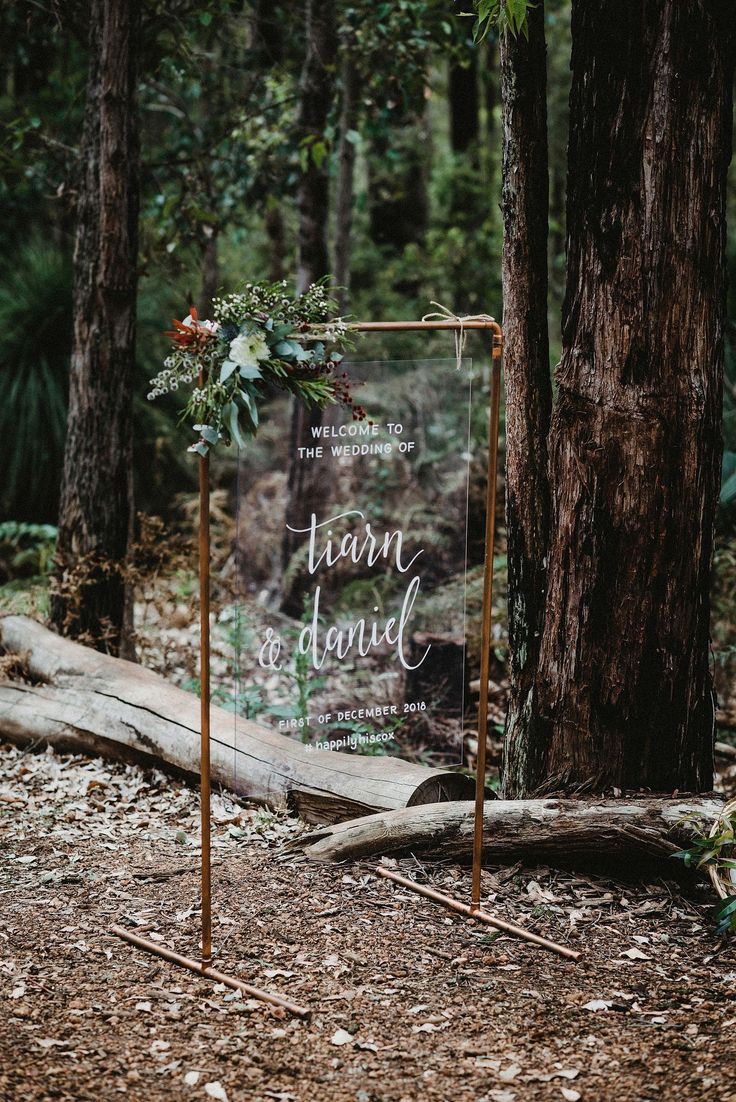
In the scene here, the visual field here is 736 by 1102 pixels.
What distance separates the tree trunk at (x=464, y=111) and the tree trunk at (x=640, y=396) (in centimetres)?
1018

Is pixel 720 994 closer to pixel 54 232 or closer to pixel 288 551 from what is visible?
pixel 288 551

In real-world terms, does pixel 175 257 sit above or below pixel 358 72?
below

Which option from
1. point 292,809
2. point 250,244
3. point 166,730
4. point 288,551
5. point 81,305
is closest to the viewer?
point 292,809

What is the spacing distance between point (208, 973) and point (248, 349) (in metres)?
1.90

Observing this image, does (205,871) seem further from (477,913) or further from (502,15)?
(502,15)

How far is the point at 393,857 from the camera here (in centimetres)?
387

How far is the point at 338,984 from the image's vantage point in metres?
3.07

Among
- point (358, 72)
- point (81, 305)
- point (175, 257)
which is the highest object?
point (358, 72)

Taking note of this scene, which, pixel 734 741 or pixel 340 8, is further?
pixel 340 8

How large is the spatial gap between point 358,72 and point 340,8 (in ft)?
3.71

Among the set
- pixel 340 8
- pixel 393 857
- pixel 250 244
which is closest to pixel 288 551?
pixel 393 857

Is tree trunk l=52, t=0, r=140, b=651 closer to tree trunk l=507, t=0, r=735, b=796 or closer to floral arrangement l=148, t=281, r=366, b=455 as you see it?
floral arrangement l=148, t=281, r=366, b=455

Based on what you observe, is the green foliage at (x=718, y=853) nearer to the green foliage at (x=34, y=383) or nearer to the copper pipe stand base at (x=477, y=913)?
the copper pipe stand base at (x=477, y=913)

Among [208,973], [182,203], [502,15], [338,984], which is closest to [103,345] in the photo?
[182,203]
